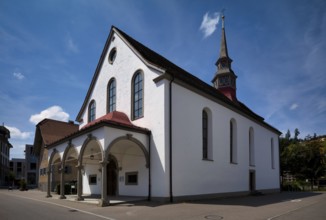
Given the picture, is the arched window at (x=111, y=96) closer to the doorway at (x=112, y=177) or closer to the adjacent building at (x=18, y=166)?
the doorway at (x=112, y=177)

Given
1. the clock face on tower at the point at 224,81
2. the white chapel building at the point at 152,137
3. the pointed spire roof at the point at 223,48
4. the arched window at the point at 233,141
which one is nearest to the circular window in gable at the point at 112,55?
the white chapel building at the point at 152,137

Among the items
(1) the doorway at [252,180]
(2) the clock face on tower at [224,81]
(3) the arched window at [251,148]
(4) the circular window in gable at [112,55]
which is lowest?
(1) the doorway at [252,180]

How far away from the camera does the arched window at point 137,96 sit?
1878cm

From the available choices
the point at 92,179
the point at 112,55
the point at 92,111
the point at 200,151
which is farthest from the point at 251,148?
the point at 112,55

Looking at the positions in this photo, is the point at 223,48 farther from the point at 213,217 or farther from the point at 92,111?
the point at 213,217

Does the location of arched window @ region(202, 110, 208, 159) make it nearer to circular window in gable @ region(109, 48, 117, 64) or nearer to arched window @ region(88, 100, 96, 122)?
circular window in gable @ region(109, 48, 117, 64)

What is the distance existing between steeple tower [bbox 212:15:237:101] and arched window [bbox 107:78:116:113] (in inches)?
661

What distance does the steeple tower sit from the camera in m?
34.3

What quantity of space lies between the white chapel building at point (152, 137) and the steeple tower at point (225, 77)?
28.0 ft

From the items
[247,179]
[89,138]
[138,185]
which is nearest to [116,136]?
[89,138]

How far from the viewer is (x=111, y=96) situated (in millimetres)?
22125

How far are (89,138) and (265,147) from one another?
73.7ft

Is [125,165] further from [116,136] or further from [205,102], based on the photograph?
[205,102]

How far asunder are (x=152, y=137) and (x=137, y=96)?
3.58 metres
